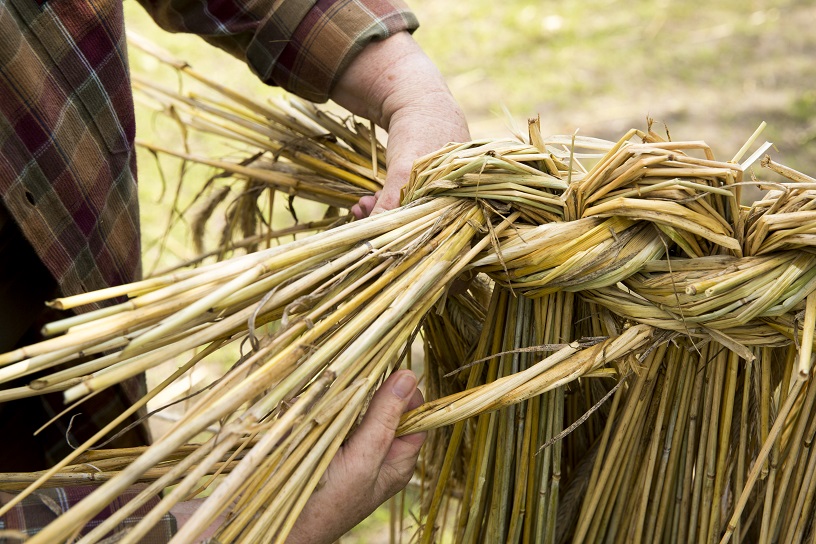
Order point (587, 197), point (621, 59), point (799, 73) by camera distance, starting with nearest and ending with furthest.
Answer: point (587, 197) → point (799, 73) → point (621, 59)

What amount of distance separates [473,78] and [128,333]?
288cm

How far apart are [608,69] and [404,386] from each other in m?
2.77

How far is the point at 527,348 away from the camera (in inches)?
29.9

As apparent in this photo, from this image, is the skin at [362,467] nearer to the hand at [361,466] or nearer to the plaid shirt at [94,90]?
the hand at [361,466]

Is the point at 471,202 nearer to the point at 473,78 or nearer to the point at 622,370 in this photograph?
the point at 622,370

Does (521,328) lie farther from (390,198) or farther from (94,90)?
(94,90)

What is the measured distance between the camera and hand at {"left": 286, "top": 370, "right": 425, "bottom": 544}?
2.55ft

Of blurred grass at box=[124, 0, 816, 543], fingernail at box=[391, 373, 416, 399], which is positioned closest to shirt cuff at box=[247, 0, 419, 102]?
fingernail at box=[391, 373, 416, 399]

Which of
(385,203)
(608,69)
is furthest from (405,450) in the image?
(608,69)

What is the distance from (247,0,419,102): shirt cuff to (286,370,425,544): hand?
0.50 metres

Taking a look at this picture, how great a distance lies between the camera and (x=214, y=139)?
10.5ft

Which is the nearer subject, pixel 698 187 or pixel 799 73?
pixel 698 187

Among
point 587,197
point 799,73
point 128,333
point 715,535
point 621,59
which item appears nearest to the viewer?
point 128,333

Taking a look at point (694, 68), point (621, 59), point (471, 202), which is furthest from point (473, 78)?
point (471, 202)
